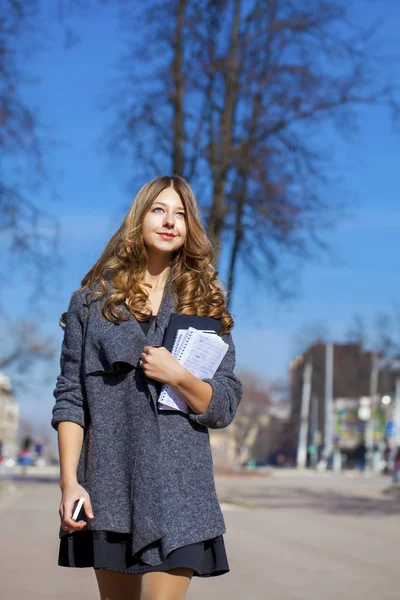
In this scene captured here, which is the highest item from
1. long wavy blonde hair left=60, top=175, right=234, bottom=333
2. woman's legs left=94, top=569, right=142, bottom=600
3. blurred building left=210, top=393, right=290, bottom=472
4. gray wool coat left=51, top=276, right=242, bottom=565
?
blurred building left=210, top=393, right=290, bottom=472

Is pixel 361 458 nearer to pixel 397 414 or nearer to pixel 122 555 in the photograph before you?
pixel 397 414

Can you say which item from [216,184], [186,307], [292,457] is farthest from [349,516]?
[292,457]

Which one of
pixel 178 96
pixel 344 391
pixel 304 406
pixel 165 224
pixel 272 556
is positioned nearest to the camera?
pixel 165 224

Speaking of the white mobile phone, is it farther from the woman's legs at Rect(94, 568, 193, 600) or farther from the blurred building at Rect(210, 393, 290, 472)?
the blurred building at Rect(210, 393, 290, 472)

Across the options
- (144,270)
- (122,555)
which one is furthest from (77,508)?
(144,270)

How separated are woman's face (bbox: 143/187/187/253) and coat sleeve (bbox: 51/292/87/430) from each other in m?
0.29

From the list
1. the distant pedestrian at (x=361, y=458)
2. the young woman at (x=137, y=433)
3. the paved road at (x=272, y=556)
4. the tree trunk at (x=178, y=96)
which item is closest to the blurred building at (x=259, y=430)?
the distant pedestrian at (x=361, y=458)

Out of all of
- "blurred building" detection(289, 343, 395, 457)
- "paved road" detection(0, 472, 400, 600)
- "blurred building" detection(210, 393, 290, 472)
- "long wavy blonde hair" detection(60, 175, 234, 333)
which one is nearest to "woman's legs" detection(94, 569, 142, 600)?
"long wavy blonde hair" detection(60, 175, 234, 333)

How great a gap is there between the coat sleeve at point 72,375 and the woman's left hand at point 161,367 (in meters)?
0.27

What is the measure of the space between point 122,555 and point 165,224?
1022mm

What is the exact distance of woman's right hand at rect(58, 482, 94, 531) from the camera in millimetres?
3043

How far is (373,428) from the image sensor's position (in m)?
74.5

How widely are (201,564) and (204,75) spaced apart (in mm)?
16504

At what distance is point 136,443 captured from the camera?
10.3 ft
